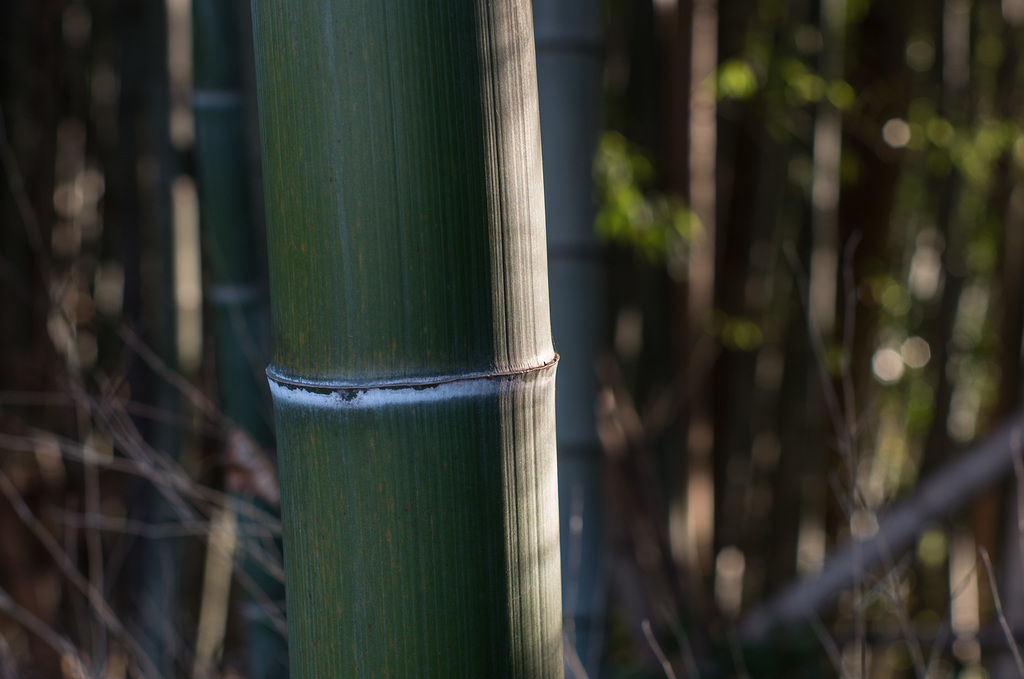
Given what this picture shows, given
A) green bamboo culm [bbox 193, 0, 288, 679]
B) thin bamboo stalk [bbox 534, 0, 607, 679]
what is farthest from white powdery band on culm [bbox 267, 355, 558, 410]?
green bamboo culm [bbox 193, 0, 288, 679]

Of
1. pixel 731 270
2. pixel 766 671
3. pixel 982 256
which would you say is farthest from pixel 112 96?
pixel 982 256

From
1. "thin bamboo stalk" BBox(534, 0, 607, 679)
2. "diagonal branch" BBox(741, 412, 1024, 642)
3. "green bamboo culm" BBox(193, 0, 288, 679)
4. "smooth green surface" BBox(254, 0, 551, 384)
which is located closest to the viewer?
"smooth green surface" BBox(254, 0, 551, 384)

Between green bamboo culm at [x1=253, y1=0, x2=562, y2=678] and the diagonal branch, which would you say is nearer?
green bamboo culm at [x1=253, y1=0, x2=562, y2=678]

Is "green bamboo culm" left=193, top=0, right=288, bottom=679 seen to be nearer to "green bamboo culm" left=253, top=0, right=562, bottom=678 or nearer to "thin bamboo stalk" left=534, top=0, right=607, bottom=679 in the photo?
"thin bamboo stalk" left=534, top=0, right=607, bottom=679

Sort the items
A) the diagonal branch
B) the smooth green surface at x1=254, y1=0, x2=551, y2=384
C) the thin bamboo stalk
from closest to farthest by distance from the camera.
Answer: the smooth green surface at x1=254, y1=0, x2=551, y2=384 < the thin bamboo stalk < the diagonal branch

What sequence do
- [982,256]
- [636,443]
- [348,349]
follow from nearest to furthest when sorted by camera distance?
[348,349] < [636,443] < [982,256]

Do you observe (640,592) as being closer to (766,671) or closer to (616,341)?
(766,671)

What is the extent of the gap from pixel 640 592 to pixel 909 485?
1.54m

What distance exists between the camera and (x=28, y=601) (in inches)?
96.7

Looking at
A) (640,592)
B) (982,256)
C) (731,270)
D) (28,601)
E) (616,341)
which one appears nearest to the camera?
→ (640,592)

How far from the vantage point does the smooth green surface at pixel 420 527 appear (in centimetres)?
51

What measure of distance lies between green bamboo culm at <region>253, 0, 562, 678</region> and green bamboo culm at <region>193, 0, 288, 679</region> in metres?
0.90

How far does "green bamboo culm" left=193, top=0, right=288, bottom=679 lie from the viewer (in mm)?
1395

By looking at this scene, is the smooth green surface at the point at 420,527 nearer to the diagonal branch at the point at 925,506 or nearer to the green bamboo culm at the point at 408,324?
the green bamboo culm at the point at 408,324
